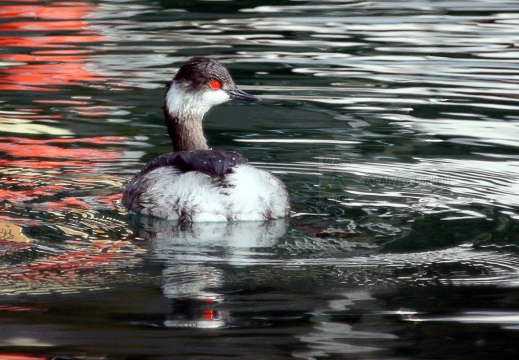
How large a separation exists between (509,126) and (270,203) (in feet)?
11.1

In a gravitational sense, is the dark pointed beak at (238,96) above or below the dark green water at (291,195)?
above

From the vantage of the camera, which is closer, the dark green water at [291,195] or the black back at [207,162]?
the dark green water at [291,195]

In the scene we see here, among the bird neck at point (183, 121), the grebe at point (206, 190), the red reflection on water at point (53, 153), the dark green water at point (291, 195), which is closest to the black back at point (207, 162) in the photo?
the grebe at point (206, 190)

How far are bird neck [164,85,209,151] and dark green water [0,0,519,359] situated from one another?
0.53 m

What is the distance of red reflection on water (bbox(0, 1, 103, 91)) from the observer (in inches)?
Result: 462

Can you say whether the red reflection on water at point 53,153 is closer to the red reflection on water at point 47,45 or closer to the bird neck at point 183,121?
the bird neck at point 183,121

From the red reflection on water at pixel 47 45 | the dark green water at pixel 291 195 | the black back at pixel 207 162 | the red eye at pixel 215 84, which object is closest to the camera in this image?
the dark green water at pixel 291 195

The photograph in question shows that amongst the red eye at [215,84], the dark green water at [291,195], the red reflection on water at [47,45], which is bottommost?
the dark green water at [291,195]

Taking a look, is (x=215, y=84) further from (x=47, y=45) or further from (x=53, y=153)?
(x=47, y=45)

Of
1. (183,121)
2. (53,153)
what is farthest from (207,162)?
(53,153)

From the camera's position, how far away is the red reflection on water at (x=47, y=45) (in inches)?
462

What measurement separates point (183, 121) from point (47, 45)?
253 inches

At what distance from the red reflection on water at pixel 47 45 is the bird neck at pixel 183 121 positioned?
12.0 feet

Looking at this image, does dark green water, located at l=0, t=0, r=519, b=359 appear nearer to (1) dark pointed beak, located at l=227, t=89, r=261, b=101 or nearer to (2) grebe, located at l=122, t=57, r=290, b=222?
(2) grebe, located at l=122, t=57, r=290, b=222
